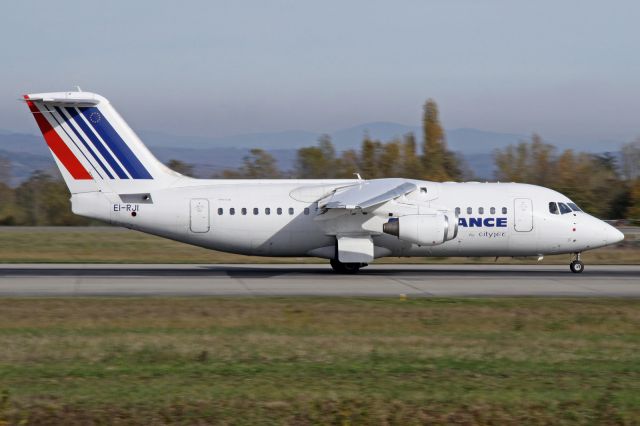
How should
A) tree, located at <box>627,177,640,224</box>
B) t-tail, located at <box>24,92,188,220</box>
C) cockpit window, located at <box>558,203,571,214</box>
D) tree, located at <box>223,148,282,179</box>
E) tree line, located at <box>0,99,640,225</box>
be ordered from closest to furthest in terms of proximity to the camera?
t-tail, located at <box>24,92,188,220</box>, cockpit window, located at <box>558,203,571,214</box>, tree, located at <box>627,177,640,224</box>, tree line, located at <box>0,99,640,225</box>, tree, located at <box>223,148,282,179</box>

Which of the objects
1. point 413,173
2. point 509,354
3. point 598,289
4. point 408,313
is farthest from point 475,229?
point 413,173

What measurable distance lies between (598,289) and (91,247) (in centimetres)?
2543

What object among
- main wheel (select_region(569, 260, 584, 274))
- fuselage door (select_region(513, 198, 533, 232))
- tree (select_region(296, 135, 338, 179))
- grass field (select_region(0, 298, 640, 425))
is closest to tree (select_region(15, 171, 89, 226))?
tree (select_region(296, 135, 338, 179))

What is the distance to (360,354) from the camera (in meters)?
15.5

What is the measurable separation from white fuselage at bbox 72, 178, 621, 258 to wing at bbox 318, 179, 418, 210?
46 centimetres

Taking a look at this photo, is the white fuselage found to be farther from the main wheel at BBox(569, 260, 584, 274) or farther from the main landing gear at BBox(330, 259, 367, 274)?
the main landing gear at BBox(330, 259, 367, 274)

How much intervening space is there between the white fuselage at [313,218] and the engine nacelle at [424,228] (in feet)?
2.34

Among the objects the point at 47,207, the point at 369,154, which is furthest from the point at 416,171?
the point at 47,207

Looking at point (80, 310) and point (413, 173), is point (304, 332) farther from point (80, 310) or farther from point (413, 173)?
point (413, 173)

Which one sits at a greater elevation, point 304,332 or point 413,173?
point 413,173

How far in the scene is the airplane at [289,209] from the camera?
3022cm

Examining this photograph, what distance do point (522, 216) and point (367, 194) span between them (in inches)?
227

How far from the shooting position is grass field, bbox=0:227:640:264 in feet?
124

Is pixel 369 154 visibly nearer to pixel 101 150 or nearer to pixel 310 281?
pixel 101 150
